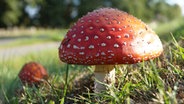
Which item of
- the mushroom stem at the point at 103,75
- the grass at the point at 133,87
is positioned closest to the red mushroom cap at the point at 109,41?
the grass at the point at 133,87

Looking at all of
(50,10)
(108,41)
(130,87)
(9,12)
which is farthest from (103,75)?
(50,10)

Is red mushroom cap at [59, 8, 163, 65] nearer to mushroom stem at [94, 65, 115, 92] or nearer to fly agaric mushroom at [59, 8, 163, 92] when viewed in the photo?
fly agaric mushroom at [59, 8, 163, 92]

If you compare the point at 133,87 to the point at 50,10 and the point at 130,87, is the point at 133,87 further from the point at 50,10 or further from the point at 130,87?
the point at 50,10

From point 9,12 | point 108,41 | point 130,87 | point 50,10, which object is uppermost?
point 50,10

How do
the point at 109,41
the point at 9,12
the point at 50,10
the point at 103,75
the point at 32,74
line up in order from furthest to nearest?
1. the point at 50,10
2. the point at 9,12
3. the point at 32,74
4. the point at 103,75
5. the point at 109,41

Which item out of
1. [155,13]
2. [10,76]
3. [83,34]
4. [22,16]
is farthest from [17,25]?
[83,34]

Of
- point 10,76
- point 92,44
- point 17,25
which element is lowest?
point 10,76

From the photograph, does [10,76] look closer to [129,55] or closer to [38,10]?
[129,55]
